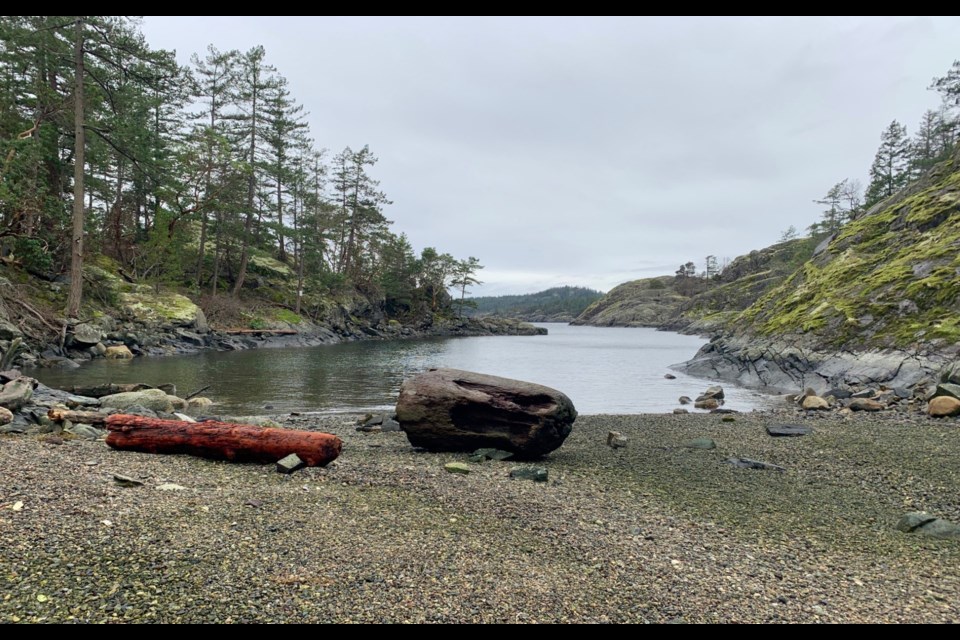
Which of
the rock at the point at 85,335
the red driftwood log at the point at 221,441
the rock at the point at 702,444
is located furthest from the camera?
the rock at the point at 85,335

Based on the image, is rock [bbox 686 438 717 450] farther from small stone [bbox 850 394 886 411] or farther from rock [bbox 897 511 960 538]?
small stone [bbox 850 394 886 411]

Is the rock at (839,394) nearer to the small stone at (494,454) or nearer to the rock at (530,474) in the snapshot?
the small stone at (494,454)

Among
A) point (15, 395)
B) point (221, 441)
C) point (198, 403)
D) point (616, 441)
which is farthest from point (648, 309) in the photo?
point (15, 395)

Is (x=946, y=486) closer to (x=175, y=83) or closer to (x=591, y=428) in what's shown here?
(x=591, y=428)

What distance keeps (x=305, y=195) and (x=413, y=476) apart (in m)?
65.2

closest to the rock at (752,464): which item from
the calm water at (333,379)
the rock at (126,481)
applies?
the calm water at (333,379)

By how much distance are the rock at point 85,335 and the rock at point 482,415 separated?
28566 millimetres

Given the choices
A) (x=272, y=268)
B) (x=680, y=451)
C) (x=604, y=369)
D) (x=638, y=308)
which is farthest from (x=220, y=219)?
(x=638, y=308)

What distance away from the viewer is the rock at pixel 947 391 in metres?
15.8

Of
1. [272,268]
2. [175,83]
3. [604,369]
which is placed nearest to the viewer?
[175,83]

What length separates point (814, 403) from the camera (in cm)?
1927

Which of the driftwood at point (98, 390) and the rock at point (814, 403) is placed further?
the rock at point (814, 403)

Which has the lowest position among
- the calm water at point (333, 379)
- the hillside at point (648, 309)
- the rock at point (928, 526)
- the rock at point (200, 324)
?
the calm water at point (333, 379)

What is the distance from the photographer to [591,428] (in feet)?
51.5
